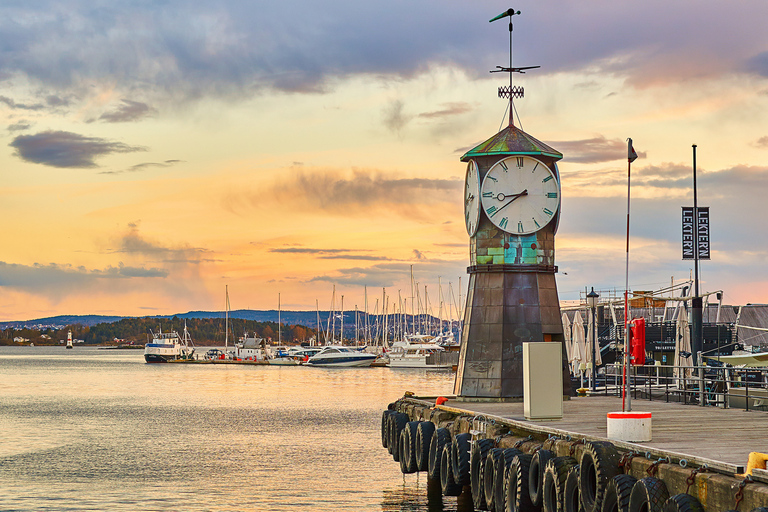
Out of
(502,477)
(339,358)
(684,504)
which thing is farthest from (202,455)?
(339,358)

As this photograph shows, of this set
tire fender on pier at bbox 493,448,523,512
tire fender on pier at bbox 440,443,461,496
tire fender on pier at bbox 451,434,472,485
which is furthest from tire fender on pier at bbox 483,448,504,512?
tire fender on pier at bbox 440,443,461,496

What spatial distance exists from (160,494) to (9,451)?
55.7 ft

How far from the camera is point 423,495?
1208 inches

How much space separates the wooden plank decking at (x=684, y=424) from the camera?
1585 centimetres

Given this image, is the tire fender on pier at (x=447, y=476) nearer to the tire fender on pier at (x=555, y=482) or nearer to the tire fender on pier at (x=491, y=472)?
the tire fender on pier at (x=491, y=472)

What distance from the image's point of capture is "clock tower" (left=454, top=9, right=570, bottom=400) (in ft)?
98.1

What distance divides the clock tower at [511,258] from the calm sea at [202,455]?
4947mm

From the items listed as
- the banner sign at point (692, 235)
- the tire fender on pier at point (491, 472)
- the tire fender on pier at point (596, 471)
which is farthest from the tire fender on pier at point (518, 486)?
the banner sign at point (692, 235)

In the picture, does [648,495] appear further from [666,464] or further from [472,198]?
[472,198]

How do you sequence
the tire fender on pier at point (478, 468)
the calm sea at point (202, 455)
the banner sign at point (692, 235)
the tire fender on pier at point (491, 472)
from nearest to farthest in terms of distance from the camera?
the tire fender on pier at point (491, 472) < the tire fender on pier at point (478, 468) < the calm sea at point (202, 455) < the banner sign at point (692, 235)

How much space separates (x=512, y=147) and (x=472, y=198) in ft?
7.11

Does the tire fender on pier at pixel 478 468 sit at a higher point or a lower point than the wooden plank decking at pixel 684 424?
lower

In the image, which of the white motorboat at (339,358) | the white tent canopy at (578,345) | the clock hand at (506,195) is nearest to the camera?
the clock hand at (506,195)

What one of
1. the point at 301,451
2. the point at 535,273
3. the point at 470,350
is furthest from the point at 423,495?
the point at 301,451
